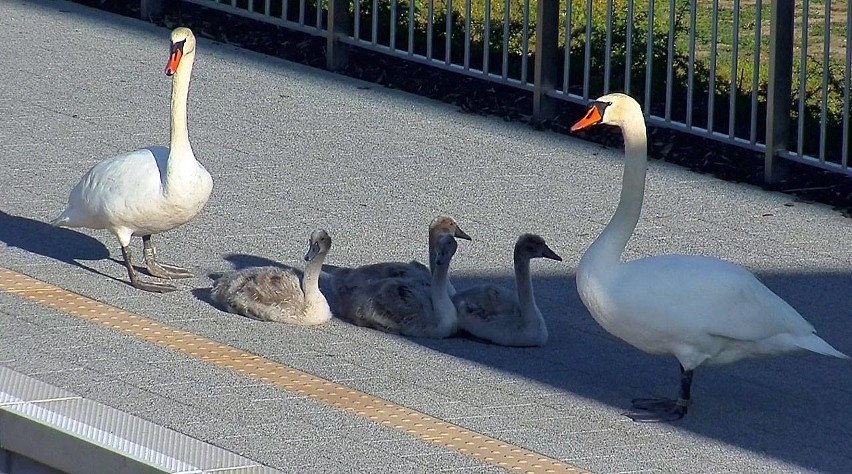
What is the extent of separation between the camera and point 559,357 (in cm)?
681

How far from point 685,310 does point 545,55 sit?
4.93m

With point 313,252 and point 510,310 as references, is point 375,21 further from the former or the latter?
point 510,310

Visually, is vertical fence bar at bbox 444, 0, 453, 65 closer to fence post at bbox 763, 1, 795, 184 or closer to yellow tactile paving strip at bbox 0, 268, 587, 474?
fence post at bbox 763, 1, 795, 184

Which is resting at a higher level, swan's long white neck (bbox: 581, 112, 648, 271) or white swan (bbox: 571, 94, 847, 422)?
swan's long white neck (bbox: 581, 112, 648, 271)

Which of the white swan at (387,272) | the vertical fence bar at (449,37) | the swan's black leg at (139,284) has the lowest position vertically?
the swan's black leg at (139,284)

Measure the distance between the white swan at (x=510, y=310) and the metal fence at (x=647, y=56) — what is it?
2.91 meters

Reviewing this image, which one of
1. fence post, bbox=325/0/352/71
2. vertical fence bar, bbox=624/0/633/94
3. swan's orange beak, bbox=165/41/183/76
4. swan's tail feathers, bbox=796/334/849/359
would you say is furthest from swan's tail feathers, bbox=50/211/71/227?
fence post, bbox=325/0/352/71

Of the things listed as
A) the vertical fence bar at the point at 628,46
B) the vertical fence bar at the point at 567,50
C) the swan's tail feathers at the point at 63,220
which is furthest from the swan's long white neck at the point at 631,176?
the vertical fence bar at the point at 567,50

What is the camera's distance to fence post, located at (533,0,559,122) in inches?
414

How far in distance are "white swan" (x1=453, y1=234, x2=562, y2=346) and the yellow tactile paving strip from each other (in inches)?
34.1

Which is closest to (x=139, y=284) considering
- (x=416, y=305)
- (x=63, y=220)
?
(x=63, y=220)

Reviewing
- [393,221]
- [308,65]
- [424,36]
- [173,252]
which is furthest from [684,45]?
[173,252]

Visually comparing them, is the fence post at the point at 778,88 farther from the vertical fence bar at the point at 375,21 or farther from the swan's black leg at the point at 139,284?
the swan's black leg at the point at 139,284

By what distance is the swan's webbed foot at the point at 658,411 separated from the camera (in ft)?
19.9
